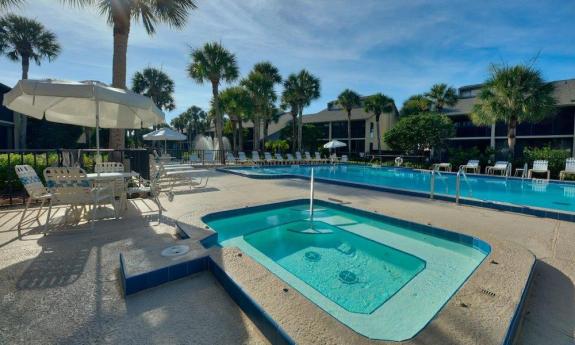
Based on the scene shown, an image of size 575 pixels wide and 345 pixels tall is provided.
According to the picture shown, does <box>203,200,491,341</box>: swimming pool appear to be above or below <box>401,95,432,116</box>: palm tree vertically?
below

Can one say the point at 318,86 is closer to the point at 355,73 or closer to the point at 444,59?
the point at 355,73

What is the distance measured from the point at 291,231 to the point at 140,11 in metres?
8.22

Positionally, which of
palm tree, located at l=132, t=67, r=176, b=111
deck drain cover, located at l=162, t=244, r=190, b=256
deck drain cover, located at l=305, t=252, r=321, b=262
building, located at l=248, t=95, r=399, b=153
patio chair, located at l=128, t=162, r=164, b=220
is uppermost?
palm tree, located at l=132, t=67, r=176, b=111

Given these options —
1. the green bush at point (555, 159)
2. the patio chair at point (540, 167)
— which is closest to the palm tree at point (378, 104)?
the green bush at point (555, 159)

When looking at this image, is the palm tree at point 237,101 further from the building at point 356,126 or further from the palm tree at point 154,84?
the building at point 356,126

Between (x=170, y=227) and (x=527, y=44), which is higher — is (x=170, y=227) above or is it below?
below

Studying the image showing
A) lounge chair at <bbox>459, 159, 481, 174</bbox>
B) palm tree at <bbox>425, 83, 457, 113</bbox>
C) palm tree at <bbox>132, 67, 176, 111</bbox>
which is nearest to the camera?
lounge chair at <bbox>459, 159, 481, 174</bbox>

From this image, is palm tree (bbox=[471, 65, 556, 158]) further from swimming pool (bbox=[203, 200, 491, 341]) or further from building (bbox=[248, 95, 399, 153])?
building (bbox=[248, 95, 399, 153])

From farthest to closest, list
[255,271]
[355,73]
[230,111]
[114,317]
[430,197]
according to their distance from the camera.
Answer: [230,111] → [355,73] → [430,197] → [255,271] → [114,317]

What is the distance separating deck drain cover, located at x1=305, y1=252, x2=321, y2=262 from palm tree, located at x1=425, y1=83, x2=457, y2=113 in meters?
28.0

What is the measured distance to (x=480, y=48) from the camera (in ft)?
50.2

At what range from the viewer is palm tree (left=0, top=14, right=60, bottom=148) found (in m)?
18.6

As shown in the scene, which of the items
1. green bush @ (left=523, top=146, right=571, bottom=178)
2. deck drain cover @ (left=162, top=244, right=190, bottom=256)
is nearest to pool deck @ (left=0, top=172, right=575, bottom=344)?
deck drain cover @ (left=162, top=244, right=190, bottom=256)

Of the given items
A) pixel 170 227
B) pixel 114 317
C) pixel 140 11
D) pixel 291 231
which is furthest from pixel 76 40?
pixel 114 317
